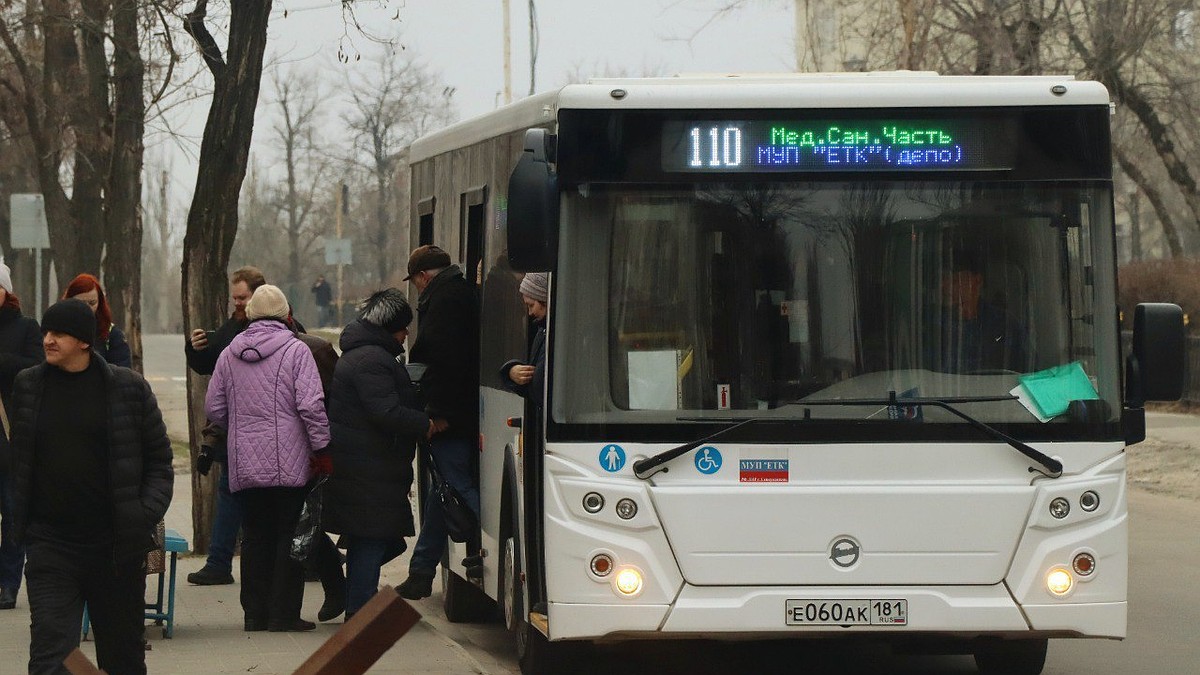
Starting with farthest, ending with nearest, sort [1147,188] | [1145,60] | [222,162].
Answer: [1147,188] → [1145,60] → [222,162]

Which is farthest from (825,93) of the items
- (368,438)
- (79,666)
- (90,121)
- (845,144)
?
(90,121)

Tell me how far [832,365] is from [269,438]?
3.37 meters

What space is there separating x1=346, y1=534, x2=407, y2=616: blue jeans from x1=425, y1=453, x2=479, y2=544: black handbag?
0.89 feet

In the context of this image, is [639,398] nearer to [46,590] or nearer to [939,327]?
[939,327]

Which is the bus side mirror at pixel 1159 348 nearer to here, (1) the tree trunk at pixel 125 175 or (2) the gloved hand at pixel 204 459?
(2) the gloved hand at pixel 204 459

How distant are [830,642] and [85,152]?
58.8 ft

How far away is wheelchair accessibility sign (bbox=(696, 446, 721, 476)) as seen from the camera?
789 centimetres

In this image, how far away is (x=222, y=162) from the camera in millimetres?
14305

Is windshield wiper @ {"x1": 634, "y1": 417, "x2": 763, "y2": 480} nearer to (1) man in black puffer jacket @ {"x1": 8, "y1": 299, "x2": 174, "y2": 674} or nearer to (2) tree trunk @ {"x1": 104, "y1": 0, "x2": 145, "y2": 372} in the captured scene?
(1) man in black puffer jacket @ {"x1": 8, "y1": 299, "x2": 174, "y2": 674}

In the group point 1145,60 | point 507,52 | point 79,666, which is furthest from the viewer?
point 507,52

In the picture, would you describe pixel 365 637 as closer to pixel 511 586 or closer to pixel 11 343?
pixel 511 586

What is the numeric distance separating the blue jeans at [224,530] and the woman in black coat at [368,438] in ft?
6.42

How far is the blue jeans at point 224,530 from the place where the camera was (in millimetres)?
12109

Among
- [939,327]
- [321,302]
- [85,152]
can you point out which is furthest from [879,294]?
[321,302]
